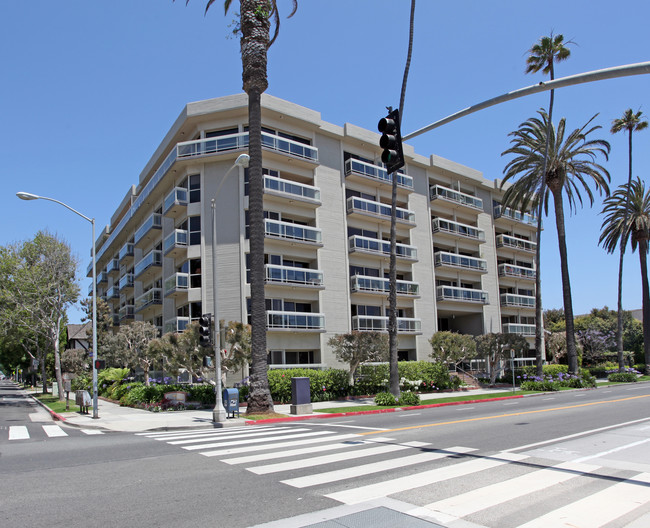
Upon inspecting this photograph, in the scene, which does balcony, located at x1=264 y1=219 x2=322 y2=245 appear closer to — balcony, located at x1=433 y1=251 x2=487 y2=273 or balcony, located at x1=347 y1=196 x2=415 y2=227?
balcony, located at x1=347 y1=196 x2=415 y2=227

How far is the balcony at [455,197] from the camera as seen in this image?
148ft

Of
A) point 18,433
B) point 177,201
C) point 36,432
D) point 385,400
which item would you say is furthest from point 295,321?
point 18,433

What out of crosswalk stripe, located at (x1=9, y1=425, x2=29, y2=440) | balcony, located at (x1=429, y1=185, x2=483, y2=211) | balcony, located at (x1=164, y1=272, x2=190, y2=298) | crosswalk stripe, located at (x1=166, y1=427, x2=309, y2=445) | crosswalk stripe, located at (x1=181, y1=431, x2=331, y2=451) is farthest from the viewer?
balcony, located at (x1=429, y1=185, x2=483, y2=211)

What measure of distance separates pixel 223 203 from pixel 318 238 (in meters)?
6.87

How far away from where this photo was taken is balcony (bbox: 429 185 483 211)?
45125 mm

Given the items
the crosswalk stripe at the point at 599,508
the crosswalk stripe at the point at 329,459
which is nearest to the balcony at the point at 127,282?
the crosswalk stripe at the point at 329,459

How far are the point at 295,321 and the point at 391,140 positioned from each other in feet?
79.2

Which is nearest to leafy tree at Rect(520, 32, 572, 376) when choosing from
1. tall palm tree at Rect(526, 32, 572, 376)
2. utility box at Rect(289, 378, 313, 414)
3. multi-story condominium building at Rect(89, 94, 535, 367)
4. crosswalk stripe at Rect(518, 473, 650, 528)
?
tall palm tree at Rect(526, 32, 572, 376)

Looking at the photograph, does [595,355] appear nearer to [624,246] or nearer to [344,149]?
[624,246]

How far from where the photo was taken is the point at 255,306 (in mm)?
21094

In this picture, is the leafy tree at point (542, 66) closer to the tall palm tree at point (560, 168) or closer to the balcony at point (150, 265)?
the tall palm tree at point (560, 168)

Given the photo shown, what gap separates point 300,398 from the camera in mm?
21062

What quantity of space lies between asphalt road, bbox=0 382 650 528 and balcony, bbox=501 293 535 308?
37.8 m

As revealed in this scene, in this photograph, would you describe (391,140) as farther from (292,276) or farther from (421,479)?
(292,276)
